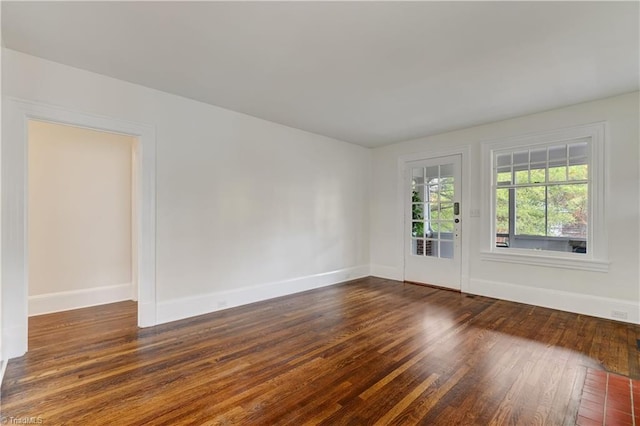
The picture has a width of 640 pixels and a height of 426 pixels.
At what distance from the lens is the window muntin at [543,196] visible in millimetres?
3846

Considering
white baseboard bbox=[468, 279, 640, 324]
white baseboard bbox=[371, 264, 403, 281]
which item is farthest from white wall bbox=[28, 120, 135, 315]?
white baseboard bbox=[468, 279, 640, 324]

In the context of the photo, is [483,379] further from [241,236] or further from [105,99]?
[105,99]

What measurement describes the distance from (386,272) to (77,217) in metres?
4.87

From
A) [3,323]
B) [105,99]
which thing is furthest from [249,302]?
[105,99]

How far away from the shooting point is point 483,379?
223 cm

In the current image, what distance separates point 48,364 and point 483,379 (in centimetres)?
Result: 336

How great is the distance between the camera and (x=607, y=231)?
3559mm

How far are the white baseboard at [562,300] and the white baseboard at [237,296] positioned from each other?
7.43ft

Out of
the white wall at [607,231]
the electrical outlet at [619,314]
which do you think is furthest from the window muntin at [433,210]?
the electrical outlet at [619,314]

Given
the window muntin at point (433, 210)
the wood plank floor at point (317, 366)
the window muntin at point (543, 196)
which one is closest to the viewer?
the wood plank floor at point (317, 366)

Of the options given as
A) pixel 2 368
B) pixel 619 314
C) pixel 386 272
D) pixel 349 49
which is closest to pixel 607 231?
pixel 619 314

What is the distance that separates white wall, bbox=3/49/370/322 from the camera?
118 inches

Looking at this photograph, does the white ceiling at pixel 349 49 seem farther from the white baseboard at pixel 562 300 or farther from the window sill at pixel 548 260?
the white baseboard at pixel 562 300

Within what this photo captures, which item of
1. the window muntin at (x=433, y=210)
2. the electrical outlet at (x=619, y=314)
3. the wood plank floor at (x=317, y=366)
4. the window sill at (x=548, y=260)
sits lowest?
the wood plank floor at (x=317, y=366)
